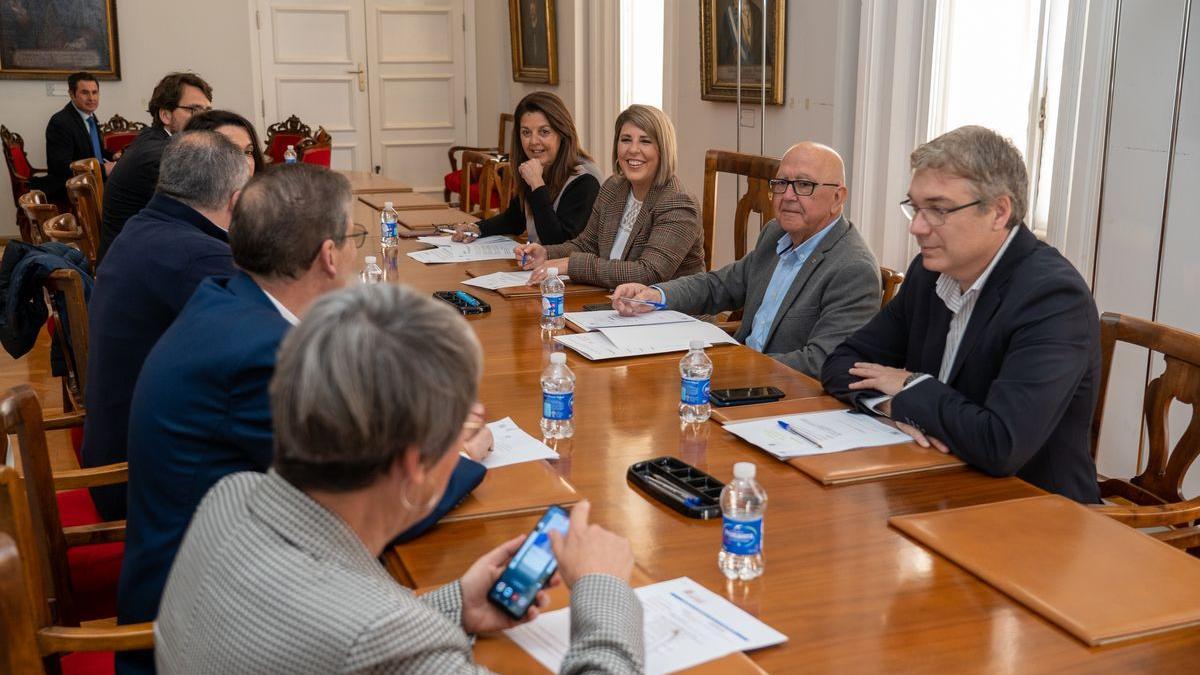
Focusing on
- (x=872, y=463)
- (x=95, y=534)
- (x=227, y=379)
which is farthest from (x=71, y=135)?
(x=872, y=463)

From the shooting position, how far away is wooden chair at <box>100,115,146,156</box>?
911 centimetres

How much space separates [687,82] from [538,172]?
8.02ft

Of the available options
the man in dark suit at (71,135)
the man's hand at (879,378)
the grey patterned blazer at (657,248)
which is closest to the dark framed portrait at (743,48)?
the grey patterned blazer at (657,248)

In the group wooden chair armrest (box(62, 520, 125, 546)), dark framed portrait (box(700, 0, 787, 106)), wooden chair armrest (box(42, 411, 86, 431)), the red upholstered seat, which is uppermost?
dark framed portrait (box(700, 0, 787, 106))

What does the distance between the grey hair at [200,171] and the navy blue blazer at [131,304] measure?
0.04 metres

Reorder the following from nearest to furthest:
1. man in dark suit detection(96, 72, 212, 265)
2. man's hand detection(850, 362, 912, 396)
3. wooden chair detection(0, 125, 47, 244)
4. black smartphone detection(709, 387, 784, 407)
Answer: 1. man's hand detection(850, 362, 912, 396)
2. black smartphone detection(709, 387, 784, 407)
3. man in dark suit detection(96, 72, 212, 265)
4. wooden chair detection(0, 125, 47, 244)

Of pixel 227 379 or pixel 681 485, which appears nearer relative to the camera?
pixel 227 379

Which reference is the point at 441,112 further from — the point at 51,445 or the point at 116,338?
the point at 116,338

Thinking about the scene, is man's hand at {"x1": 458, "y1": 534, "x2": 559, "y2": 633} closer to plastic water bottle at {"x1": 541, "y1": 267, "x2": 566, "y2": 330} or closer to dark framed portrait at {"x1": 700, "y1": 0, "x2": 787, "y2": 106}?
plastic water bottle at {"x1": 541, "y1": 267, "x2": 566, "y2": 330}

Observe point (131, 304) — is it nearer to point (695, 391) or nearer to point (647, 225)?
point (695, 391)

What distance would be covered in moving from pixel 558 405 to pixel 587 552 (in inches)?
36.5

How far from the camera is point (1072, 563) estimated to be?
167cm

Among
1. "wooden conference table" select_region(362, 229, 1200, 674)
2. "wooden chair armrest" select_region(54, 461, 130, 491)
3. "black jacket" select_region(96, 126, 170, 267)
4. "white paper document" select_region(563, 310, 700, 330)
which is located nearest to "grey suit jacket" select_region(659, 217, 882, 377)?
"white paper document" select_region(563, 310, 700, 330)

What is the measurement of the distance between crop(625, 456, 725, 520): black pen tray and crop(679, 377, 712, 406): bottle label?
0.99 feet
